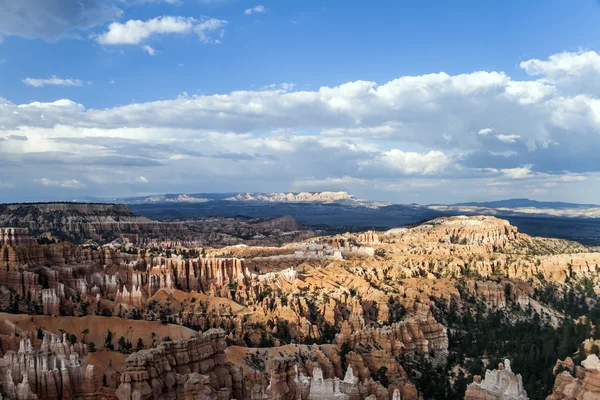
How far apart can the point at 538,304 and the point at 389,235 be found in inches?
2909

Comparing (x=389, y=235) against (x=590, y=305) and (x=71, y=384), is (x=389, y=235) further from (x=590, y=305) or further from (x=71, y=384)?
(x=71, y=384)

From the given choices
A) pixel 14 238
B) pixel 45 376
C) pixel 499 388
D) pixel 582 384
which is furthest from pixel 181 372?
pixel 14 238

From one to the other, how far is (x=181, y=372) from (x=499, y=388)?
56.3 ft

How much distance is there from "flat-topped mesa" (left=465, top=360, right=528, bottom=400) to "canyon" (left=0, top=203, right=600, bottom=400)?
0.07 meters

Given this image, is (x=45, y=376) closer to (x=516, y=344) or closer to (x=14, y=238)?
(x=516, y=344)

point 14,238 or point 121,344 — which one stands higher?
point 14,238

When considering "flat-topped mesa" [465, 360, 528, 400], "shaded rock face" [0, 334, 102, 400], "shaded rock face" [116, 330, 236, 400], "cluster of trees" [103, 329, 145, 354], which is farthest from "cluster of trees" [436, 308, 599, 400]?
"shaded rock face" [0, 334, 102, 400]

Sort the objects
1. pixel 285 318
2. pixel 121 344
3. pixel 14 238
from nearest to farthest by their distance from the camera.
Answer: pixel 121 344 < pixel 285 318 < pixel 14 238

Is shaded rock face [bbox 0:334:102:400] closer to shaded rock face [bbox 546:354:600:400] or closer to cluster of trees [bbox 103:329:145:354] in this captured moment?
cluster of trees [bbox 103:329:145:354]

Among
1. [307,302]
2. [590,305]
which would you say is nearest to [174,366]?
[307,302]

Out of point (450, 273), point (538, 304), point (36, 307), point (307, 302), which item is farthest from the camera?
point (450, 273)

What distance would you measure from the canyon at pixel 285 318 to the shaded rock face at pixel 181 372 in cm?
8

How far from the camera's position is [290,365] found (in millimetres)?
34500

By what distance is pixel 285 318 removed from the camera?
6338cm
